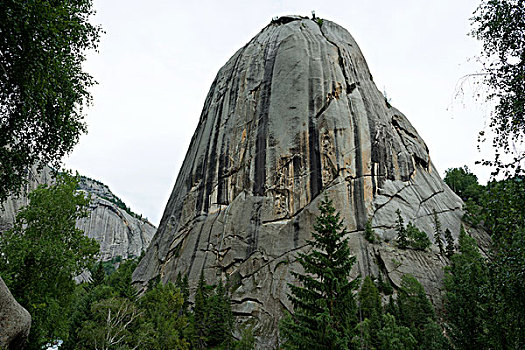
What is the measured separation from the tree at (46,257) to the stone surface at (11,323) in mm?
6784

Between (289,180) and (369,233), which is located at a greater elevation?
(289,180)

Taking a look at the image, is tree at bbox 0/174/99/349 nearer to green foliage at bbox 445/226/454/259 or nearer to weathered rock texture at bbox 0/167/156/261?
green foliage at bbox 445/226/454/259

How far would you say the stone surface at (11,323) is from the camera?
190 inches

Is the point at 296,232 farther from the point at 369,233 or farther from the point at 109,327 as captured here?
the point at 109,327

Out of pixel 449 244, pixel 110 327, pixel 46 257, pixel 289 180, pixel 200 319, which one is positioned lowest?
pixel 110 327

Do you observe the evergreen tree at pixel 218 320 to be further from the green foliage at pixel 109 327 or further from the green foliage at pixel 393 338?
the green foliage at pixel 393 338

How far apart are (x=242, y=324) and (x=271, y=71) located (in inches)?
1198

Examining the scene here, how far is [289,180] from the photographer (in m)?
38.2

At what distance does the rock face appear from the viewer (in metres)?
33.5

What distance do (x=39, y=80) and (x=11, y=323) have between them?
353 cm

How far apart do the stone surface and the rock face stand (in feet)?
Answer: 84.3

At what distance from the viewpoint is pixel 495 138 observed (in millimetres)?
5352

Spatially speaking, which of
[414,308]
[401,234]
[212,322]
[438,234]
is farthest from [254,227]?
[438,234]

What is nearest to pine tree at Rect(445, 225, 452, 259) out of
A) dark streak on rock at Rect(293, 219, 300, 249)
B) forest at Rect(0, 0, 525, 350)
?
forest at Rect(0, 0, 525, 350)
